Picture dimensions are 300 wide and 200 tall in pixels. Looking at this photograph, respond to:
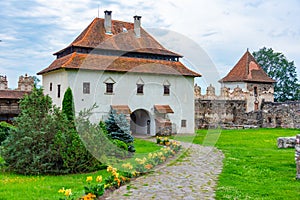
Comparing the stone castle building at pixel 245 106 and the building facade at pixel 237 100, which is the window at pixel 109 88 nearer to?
the stone castle building at pixel 245 106

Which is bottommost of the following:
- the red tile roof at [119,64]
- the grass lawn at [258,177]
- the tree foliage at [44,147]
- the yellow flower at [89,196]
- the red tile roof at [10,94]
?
the grass lawn at [258,177]

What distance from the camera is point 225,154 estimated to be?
50.3 ft

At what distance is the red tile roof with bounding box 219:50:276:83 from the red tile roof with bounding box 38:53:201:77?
13884mm

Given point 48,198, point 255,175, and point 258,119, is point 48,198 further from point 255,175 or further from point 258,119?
point 258,119

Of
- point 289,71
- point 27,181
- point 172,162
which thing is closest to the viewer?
point 27,181

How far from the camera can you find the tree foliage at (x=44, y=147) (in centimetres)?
1117

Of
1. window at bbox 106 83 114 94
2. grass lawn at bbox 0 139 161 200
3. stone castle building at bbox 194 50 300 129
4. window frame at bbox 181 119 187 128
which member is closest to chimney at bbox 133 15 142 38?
window at bbox 106 83 114 94

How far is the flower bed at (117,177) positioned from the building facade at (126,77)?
10.2 m

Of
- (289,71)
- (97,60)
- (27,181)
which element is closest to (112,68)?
(97,60)

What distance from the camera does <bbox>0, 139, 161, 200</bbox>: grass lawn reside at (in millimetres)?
7980

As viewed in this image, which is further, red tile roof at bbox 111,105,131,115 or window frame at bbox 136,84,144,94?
window frame at bbox 136,84,144,94

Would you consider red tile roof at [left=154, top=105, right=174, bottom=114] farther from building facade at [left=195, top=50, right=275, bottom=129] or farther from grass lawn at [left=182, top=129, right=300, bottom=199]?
grass lawn at [left=182, top=129, right=300, bottom=199]

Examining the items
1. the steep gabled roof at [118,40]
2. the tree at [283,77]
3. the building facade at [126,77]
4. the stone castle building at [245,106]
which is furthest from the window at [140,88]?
the tree at [283,77]

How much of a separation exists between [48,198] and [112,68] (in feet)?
54.8
